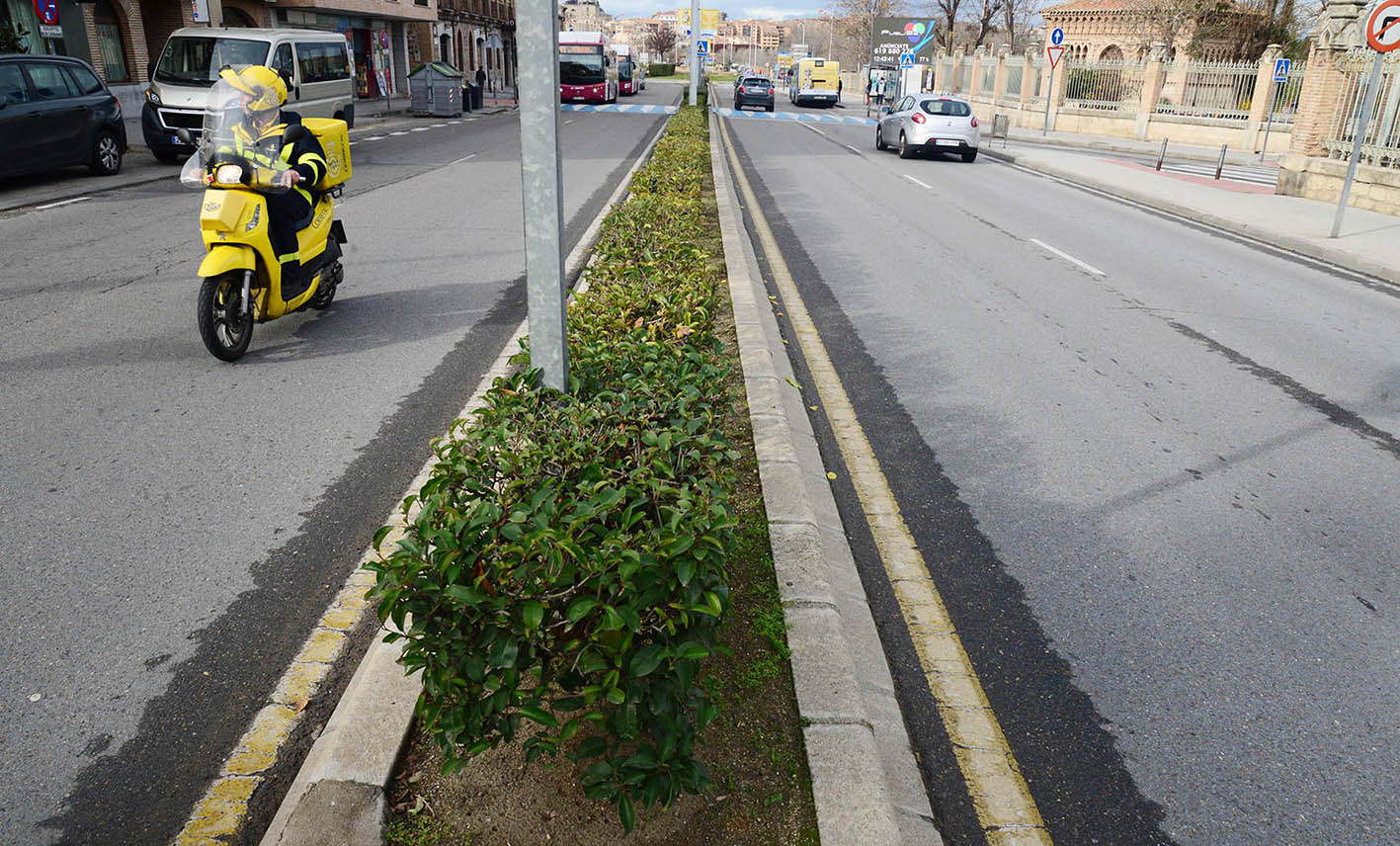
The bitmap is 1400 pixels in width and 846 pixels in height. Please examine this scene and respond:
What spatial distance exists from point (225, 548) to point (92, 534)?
57 cm

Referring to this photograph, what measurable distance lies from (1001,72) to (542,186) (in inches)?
1784

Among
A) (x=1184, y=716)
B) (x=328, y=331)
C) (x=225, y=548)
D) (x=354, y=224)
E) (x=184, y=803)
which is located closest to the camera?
(x=184, y=803)

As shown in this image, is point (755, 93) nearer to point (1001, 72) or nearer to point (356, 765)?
point (1001, 72)

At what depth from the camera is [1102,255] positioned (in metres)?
11.5

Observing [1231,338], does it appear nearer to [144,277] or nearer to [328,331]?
[328,331]

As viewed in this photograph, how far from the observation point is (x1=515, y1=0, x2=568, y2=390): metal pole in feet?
10.0

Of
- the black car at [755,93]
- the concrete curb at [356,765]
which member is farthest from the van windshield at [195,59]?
the black car at [755,93]

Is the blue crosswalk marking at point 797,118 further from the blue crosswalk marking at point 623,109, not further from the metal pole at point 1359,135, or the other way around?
the metal pole at point 1359,135

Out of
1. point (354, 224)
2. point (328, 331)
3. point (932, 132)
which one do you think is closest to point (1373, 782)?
point (328, 331)

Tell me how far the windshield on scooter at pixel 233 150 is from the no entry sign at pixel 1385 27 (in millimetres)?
12930

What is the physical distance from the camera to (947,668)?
3363 mm

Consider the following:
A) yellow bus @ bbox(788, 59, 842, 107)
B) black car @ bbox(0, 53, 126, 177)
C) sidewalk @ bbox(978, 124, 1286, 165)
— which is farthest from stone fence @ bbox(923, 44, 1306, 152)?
black car @ bbox(0, 53, 126, 177)

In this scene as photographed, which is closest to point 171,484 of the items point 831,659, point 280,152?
point 280,152

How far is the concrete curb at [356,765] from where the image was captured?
237 centimetres
